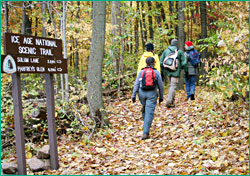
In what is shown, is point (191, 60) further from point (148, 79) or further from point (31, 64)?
point (31, 64)

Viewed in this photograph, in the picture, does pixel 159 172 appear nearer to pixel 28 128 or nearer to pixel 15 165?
pixel 15 165

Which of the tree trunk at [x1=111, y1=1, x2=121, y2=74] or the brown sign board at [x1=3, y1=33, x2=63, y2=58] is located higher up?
the tree trunk at [x1=111, y1=1, x2=121, y2=74]

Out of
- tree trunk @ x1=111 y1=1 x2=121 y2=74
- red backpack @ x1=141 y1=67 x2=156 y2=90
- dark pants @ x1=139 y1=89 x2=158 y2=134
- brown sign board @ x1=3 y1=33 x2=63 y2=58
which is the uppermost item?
tree trunk @ x1=111 y1=1 x2=121 y2=74

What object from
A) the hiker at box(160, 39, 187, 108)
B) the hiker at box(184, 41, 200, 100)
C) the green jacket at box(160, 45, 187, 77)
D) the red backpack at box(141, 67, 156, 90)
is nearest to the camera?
the red backpack at box(141, 67, 156, 90)

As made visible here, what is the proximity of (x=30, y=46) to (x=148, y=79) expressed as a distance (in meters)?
3.22

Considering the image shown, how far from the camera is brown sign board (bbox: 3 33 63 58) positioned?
461 centimetres

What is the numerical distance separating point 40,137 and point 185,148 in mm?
3966

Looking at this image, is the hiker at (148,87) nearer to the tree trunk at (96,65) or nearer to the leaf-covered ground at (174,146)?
the leaf-covered ground at (174,146)

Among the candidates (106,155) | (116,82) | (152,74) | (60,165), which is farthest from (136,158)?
(116,82)

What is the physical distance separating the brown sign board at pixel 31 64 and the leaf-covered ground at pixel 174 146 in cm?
210

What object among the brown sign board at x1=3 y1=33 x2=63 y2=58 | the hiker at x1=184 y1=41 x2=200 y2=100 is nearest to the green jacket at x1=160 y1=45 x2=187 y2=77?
the hiker at x1=184 y1=41 x2=200 y2=100

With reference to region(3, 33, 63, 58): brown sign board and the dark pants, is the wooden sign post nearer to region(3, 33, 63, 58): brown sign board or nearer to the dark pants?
region(3, 33, 63, 58): brown sign board

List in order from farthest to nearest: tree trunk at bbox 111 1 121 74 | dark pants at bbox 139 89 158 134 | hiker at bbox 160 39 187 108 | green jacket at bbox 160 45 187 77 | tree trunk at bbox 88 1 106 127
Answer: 1. tree trunk at bbox 111 1 121 74
2. green jacket at bbox 160 45 187 77
3. hiker at bbox 160 39 187 108
4. tree trunk at bbox 88 1 106 127
5. dark pants at bbox 139 89 158 134

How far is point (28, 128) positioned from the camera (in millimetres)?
6969
